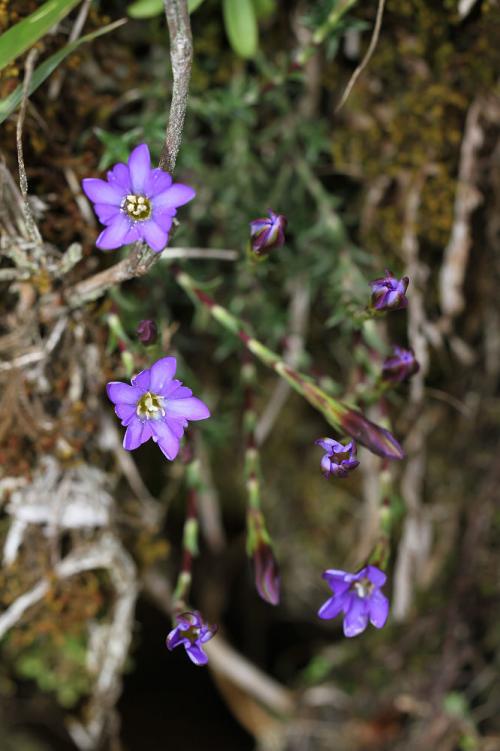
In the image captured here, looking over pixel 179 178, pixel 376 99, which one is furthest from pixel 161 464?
pixel 376 99

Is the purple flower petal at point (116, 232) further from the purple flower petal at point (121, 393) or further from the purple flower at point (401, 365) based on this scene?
the purple flower at point (401, 365)

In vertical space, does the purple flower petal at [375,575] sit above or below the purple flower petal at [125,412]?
below

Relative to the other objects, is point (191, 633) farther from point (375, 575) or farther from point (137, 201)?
point (137, 201)

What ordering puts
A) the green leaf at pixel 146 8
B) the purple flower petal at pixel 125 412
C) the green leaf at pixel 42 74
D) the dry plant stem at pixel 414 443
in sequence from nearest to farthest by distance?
the purple flower petal at pixel 125 412, the green leaf at pixel 42 74, the green leaf at pixel 146 8, the dry plant stem at pixel 414 443

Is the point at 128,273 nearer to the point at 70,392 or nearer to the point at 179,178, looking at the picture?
the point at 70,392

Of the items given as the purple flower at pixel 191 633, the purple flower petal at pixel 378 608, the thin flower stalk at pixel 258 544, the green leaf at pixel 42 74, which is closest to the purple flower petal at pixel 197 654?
the purple flower at pixel 191 633

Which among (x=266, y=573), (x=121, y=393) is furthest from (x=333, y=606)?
(x=121, y=393)

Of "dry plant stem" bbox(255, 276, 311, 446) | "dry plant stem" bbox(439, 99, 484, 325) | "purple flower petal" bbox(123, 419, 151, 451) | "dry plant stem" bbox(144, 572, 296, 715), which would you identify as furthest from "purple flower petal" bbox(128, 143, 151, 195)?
"dry plant stem" bbox(144, 572, 296, 715)
